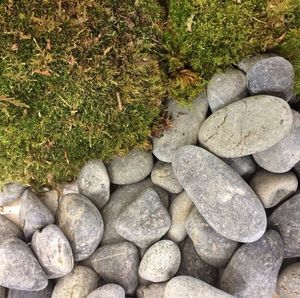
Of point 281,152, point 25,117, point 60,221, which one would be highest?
point 281,152

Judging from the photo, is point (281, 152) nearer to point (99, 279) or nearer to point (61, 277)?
point (99, 279)

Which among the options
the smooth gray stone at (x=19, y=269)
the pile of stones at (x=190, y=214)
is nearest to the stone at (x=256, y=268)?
the pile of stones at (x=190, y=214)

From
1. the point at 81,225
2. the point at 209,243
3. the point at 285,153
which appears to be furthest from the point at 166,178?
the point at 285,153

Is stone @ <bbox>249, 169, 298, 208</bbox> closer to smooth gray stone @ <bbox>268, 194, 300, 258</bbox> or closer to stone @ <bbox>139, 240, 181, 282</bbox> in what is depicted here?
smooth gray stone @ <bbox>268, 194, 300, 258</bbox>

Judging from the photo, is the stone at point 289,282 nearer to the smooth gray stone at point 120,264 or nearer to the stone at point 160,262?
the stone at point 160,262

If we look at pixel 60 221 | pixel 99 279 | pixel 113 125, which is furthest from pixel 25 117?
pixel 99 279
